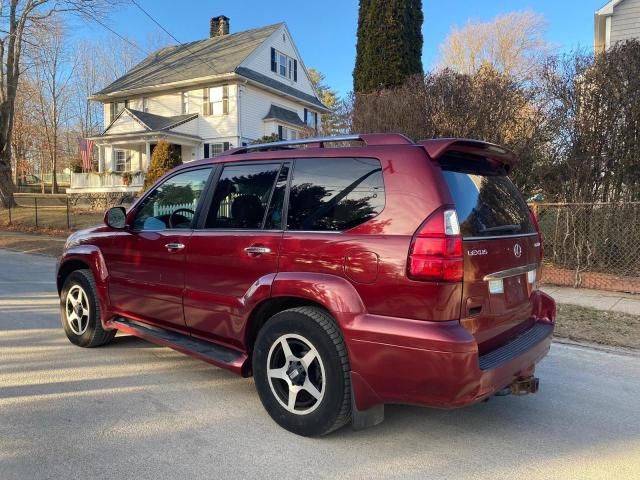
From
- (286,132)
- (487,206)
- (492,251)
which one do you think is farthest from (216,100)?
(492,251)

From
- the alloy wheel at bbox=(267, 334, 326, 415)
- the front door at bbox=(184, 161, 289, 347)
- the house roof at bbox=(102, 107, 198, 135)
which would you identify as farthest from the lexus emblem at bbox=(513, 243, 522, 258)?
the house roof at bbox=(102, 107, 198, 135)

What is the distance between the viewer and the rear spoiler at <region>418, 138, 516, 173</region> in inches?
118

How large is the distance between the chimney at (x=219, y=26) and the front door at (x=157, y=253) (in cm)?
3081

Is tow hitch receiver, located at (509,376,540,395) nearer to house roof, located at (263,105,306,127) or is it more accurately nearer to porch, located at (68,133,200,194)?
porch, located at (68,133,200,194)

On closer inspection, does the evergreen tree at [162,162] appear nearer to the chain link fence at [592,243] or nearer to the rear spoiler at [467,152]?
the chain link fence at [592,243]

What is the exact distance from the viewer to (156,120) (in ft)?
89.8

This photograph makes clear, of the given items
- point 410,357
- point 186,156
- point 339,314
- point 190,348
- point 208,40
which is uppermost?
point 208,40

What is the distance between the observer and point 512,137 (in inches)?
390

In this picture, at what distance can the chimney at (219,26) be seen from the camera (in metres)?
32.3

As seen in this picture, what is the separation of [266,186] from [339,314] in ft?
3.97

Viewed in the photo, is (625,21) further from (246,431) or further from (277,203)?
(246,431)

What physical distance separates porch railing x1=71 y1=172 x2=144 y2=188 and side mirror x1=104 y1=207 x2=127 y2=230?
23767 mm

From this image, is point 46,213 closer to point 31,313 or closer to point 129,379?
point 31,313

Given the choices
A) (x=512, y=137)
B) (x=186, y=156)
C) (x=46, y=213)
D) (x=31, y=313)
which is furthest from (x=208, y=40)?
(x=31, y=313)
